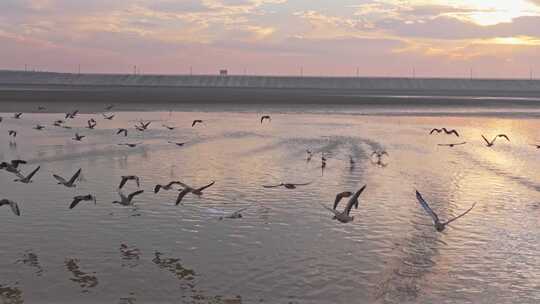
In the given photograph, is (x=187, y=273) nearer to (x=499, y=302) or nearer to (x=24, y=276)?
(x=24, y=276)

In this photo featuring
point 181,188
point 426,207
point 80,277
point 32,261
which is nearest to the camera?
point 80,277

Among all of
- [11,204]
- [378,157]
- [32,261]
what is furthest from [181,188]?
[378,157]

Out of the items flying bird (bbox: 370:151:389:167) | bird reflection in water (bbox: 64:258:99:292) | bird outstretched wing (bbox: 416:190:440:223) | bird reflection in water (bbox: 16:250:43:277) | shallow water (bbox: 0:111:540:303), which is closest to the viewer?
bird reflection in water (bbox: 64:258:99:292)

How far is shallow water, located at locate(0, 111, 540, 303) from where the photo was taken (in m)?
11.9

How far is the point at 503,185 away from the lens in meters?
23.6

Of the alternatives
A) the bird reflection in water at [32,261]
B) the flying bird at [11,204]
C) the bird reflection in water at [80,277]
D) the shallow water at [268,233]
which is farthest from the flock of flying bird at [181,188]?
the bird reflection in water at [80,277]

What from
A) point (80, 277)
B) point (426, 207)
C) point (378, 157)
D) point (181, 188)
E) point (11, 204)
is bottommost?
point (80, 277)

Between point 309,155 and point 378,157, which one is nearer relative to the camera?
point 378,157

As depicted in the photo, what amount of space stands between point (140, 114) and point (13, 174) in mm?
37461

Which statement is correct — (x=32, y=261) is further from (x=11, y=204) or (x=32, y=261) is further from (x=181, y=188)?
(x=181, y=188)

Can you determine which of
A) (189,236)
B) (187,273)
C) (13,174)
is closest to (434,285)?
(187,273)

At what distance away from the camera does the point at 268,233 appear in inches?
623

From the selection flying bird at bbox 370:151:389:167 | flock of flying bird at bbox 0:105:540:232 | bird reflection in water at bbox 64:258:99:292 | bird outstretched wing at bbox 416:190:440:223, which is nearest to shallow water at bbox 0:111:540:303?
bird reflection in water at bbox 64:258:99:292

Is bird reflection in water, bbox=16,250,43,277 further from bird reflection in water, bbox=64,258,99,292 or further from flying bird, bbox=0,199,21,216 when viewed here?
flying bird, bbox=0,199,21,216
